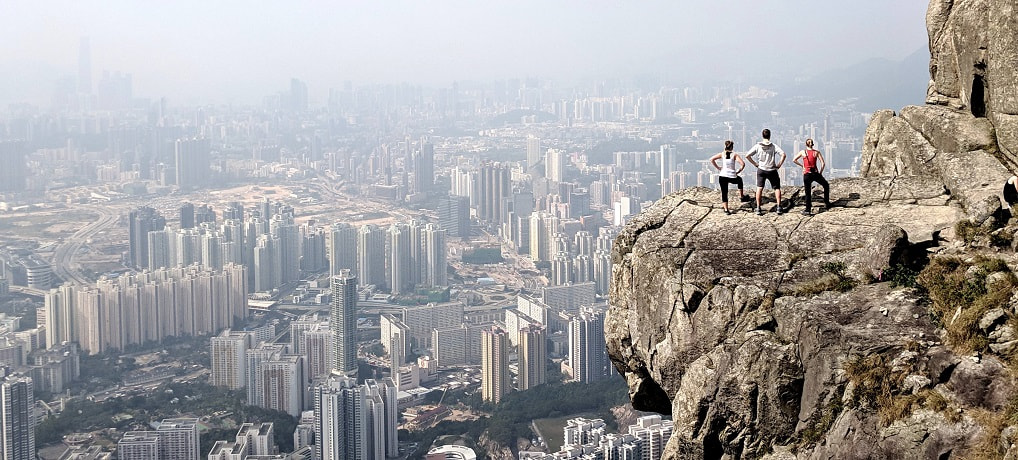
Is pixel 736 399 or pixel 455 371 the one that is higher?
pixel 736 399

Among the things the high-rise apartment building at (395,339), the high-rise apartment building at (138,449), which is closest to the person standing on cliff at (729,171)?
the high-rise apartment building at (138,449)

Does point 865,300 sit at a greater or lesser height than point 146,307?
greater

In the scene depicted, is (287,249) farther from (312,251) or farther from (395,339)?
(395,339)

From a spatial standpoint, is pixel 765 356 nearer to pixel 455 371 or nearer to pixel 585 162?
pixel 455 371

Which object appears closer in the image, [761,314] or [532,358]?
[761,314]

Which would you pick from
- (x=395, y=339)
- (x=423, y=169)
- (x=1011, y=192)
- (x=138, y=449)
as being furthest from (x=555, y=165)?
(x=1011, y=192)

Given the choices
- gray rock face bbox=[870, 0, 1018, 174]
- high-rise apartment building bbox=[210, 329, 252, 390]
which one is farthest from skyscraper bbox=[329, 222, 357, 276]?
gray rock face bbox=[870, 0, 1018, 174]

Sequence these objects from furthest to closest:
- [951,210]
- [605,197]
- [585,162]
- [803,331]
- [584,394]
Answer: [585,162] < [605,197] < [584,394] < [951,210] < [803,331]

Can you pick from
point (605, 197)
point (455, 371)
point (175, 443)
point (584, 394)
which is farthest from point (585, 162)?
point (175, 443)
